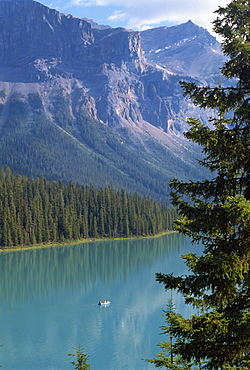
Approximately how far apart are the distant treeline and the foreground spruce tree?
118110mm

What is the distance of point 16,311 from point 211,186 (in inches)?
2206

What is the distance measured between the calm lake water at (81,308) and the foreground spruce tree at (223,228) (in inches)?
1334

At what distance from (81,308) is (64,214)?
279 ft

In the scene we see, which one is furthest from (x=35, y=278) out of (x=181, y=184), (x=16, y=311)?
(x=181, y=184)

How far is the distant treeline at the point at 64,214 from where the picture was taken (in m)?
132

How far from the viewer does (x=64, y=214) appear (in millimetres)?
146500

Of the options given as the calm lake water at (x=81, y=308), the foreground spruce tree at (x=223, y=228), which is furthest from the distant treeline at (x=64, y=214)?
the foreground spruce tree at (x=223, y=228)

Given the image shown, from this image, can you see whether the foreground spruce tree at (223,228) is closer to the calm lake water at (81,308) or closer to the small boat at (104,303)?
the calm lake water at (81,308)

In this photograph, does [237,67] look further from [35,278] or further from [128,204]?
[128,204]

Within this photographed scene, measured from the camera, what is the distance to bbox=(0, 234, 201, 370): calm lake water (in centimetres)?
4525

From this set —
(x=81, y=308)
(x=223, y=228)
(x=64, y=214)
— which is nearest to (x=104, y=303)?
(x=81, y=308)

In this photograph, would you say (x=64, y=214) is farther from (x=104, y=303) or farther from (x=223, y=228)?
(x=223, y=228)

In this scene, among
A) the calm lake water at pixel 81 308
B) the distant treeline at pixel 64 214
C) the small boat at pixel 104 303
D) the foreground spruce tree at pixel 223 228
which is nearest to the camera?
the foreground spruce tree at pixel 223 228

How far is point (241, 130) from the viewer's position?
434 inches
